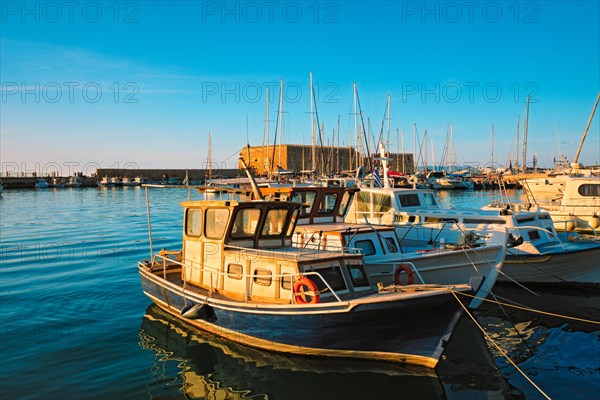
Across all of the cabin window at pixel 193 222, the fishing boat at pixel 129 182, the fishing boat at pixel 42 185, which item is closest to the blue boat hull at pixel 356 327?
the cabin window at pixel 193 222

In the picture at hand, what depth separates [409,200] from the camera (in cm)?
2052

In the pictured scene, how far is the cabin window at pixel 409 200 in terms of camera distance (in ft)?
66.6

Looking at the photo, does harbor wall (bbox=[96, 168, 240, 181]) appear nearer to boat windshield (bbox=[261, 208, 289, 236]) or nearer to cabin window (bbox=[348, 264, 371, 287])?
boat windshield (bbox=[261, 208, 289, 236])

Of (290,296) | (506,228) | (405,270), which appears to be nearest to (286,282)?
(290,296)

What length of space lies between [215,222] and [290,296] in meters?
2.90

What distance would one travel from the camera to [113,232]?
3262cm

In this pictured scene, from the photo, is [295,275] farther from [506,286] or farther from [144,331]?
[506,286]

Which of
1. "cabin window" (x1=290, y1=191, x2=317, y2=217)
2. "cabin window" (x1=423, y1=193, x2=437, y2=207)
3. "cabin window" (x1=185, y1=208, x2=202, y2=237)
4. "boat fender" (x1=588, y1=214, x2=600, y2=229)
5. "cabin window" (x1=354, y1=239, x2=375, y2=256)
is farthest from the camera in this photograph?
"boat fender" (x1=588, y1=214, x2=600, y2=229)

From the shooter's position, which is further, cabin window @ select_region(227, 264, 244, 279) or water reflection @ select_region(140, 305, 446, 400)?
cabin window @ select_region(227, 264, 244, 279)

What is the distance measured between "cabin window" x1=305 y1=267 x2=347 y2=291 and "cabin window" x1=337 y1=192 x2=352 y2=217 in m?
6.15

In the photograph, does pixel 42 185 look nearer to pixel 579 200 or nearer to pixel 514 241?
pixel 579 200

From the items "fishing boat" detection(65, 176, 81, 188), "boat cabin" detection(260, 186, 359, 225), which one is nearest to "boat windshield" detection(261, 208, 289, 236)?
"boat cabin" detection(260, 186, 359, 225)

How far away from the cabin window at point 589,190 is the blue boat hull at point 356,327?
1959cm

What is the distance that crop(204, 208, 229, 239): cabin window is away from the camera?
1208 centimetres
